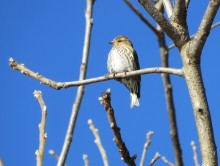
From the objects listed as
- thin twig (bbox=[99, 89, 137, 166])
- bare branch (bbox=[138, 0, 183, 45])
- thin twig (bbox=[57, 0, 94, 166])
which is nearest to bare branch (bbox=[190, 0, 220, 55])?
bare branch (bbox=[138, 0, 183, 45])

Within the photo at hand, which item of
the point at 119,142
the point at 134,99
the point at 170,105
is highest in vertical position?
the point at 134,99

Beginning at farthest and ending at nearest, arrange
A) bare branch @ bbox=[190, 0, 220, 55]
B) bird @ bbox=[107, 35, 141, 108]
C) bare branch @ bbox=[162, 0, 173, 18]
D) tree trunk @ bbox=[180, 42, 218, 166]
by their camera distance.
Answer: bird @ bbox=[107, 35, 141, 108], bare branch @ bbox=[162, 0, 173, 18], bare branch @ bbox=[190, 0, 220, 55], tree trunk @ bbox=[180, 42, 218, 166]

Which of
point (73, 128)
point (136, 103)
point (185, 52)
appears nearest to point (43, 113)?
point (73, 128)

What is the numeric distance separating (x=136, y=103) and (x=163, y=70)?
5074 millimetres

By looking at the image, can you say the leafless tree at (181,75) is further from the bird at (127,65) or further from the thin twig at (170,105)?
the bird at (127,65)

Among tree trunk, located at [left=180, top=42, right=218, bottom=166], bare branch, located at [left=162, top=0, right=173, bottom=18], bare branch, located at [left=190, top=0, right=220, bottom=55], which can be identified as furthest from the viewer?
bare branch, located at [left=162, top=0, right=173, bottom=18]

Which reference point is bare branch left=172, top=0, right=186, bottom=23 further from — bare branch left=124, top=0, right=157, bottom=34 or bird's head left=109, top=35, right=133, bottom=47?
bird's head left=109, top=35, right=133, bottom=47

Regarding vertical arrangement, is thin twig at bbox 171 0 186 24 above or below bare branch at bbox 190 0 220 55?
above

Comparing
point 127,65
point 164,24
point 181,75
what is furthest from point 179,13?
point 127,65

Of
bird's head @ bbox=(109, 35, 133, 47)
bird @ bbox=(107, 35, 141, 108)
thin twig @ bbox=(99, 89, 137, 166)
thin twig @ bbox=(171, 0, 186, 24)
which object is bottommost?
thin twig @ bbox=(99, 89, 137, 166)

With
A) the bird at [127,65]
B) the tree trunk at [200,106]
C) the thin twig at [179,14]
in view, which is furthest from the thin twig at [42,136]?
the bird at [127,65]

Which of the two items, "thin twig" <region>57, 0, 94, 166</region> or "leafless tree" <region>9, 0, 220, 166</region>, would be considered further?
"thin twig" <region>57, 0, 94, 166</region>

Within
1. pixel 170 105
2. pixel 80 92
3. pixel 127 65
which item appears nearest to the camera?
pixel 170 105

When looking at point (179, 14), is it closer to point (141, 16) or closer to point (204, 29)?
point (204, 29)
